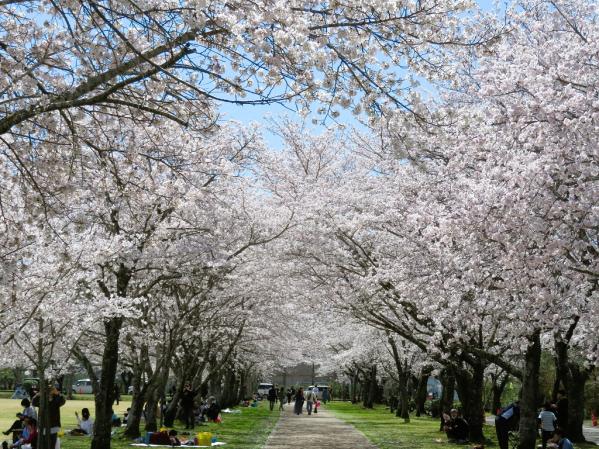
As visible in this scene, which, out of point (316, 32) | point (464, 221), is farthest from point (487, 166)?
point (316, 32)

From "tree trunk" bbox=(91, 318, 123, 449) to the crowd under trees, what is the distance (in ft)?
0.13

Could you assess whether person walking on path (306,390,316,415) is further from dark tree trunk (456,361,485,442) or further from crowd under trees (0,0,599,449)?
dark tree trunk (456,361,485,442)

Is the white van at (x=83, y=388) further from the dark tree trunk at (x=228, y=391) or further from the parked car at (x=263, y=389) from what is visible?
the dark tree trunk at (x=228, y=391)

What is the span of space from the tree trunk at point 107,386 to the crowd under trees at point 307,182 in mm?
38

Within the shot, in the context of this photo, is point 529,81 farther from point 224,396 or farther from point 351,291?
point 224,396

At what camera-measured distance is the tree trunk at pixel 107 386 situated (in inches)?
552

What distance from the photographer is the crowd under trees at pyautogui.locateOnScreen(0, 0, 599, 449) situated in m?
5.87

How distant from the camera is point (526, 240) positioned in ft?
28.4

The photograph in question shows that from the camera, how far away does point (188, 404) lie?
2489 cm

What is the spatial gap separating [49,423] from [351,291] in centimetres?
755

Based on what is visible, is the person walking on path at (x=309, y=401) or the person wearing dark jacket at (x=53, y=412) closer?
the person wearing dark jacket at (x=53, y=412)

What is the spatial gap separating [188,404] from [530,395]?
13634 millimetres

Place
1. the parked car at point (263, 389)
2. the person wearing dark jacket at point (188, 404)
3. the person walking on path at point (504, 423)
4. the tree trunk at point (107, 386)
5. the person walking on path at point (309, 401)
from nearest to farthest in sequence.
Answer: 1. the tree trunk at point (107, 386)
2. the person walking on path at point (504, 423)
3. the person wearing dark jacket at point (188, 404)
4. the person walking on path at point (309, 401)
5. the parked car at point (263, 389)

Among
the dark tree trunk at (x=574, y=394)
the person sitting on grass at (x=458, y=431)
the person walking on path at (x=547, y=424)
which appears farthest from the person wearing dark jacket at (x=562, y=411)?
the person sitting on grass at (x=458, y=431)
